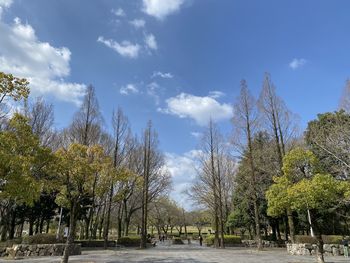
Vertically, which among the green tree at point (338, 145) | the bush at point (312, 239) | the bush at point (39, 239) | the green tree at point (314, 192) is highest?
the green tree at point (338, 145)

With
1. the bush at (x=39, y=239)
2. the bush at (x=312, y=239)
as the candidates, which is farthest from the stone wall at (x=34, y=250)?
the bush at (x=312, y=239)

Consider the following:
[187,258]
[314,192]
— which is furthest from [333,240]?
[187,258]

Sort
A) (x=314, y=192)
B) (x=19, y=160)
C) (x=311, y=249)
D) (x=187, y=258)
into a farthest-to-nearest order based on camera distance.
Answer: (x=311, y=249)
(x=187, y=258)
(x=314, y=192)
(x=19, y=160)

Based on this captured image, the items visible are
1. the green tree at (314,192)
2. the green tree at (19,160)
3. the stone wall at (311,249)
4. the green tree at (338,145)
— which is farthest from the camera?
the stone wall at (311,249)

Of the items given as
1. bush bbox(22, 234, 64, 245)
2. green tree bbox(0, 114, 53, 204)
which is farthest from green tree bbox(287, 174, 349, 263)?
bush bbox(22, 234, 64, 245)

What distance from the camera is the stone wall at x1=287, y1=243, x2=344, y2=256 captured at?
1641cm

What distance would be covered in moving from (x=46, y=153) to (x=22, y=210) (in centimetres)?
1658

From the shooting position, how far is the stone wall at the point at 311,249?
53.8 feet

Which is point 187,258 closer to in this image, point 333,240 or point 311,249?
point 311,249

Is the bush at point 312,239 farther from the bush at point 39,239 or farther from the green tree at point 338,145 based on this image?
the bush at point 39,239

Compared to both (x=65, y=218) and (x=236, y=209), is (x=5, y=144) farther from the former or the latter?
(x=236, y=209)

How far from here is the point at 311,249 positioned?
1645cm

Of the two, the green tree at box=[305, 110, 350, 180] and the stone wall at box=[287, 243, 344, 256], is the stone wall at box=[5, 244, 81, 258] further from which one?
the green tree at box=[305, 110, 350, 180]

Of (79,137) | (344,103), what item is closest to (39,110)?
(79,137)
